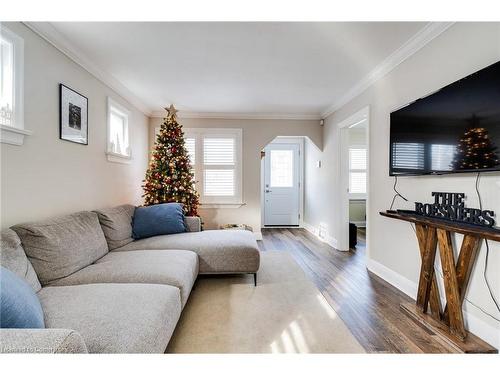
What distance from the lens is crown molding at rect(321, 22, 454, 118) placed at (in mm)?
2100

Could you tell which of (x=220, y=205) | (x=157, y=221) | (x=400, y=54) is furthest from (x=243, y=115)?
(x=400, y=54)


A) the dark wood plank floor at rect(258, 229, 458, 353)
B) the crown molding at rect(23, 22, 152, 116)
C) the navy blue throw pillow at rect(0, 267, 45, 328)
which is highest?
the crown molding at rect(23, 22, 152, 116)

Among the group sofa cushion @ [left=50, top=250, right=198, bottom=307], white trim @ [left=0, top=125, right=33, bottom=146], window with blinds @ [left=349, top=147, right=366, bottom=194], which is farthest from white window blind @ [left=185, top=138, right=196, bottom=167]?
window with blinds @ [left=349, top=147, right=366, bottom=194]

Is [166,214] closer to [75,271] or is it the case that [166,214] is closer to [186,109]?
[75,271]

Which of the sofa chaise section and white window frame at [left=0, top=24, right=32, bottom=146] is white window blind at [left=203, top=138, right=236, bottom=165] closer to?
the sofa chaise section

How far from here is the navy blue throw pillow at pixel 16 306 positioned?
95 centimetres

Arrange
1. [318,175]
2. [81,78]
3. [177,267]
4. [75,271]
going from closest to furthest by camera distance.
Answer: [75,271] < [177,267] < [81,78] < [318,175]

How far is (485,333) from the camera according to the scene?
171 cm

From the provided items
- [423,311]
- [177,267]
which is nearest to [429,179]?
Answer: [423,311]

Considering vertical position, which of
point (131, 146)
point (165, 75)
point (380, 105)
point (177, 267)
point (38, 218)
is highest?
point (165, 75)

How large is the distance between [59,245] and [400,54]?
343cm

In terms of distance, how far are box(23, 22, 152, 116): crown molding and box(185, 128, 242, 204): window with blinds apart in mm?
1326

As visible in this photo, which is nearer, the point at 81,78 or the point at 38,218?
the point at 38,218
